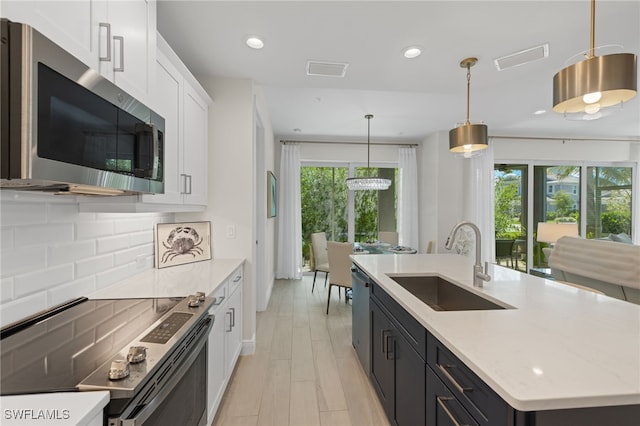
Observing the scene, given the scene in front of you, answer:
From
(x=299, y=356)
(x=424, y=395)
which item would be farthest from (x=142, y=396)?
(x=299, y=356)

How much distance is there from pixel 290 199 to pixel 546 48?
163 inches

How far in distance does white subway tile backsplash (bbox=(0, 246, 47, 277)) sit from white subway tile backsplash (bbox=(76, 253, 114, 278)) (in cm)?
22

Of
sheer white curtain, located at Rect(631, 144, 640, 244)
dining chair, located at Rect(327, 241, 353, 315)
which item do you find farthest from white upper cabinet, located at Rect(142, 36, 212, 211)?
sheer white curtain, located at Rect(631, 144, 640, 244)

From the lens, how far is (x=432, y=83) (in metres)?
2.87

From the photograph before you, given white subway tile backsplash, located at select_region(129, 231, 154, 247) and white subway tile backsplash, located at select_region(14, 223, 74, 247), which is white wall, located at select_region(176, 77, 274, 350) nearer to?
white subway tile backsplash, located at select_region(129, 231, 154, 247)

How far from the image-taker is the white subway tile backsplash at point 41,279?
1155 mm

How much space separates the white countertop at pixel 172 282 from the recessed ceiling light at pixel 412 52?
7.04 ft

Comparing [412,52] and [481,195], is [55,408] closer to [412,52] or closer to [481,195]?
[412,52]

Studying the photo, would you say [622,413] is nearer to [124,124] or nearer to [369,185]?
[124,124]

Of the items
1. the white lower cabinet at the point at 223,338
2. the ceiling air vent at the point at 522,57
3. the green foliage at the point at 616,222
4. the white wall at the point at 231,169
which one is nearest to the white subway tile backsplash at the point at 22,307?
the white lower cabinet at the point at 223,338

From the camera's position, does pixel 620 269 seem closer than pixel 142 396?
No

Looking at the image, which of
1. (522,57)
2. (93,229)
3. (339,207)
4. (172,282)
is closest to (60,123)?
(93,229)

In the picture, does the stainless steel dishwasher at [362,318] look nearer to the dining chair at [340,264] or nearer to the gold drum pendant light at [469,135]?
the dining chair at [340,264]

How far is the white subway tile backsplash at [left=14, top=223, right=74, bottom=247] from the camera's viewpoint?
1.16m
